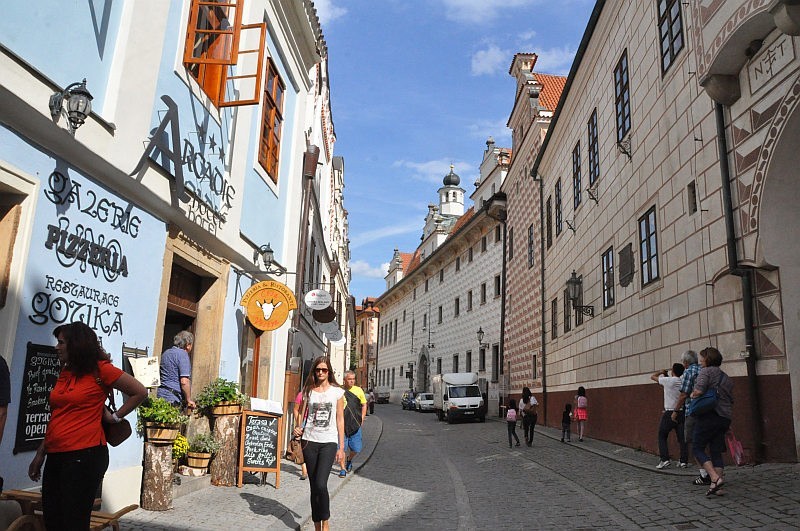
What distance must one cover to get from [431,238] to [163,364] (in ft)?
162

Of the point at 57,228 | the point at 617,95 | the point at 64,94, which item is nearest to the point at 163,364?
the point at 57,228

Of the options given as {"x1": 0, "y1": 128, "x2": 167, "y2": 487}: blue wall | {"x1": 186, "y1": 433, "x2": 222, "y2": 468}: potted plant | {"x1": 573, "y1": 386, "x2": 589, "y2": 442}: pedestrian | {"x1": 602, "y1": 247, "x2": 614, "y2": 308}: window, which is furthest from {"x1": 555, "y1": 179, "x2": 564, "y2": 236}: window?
{"x1": 0, "y1": 128, "x2": 167, "y2": 487}: blue wall

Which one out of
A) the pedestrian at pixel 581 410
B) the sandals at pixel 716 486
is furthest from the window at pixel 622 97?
the sandals at pixel 716 486

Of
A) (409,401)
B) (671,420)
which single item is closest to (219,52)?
(671,420)

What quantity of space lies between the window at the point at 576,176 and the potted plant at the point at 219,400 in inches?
552

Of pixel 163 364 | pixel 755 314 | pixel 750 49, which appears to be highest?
pixel 750 49

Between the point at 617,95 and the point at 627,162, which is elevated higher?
the point at 617,95

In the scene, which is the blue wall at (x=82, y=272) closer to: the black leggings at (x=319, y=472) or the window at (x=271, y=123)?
the black leggings at (x=319, y=472)

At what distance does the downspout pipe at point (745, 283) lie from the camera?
864 centimetres

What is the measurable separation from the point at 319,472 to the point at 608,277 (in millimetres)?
12176

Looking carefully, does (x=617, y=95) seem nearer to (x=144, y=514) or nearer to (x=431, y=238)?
(x=144, y=514)

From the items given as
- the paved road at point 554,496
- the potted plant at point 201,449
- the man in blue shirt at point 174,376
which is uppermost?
the man in blue shirt at point 174,376

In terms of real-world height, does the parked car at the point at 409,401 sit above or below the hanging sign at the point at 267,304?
below

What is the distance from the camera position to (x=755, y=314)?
8.89 m
